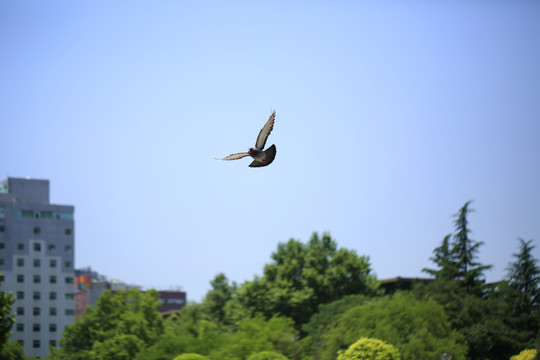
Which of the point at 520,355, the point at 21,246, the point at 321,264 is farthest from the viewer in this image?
the point at 21,246

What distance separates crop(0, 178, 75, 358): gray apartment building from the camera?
339 ft

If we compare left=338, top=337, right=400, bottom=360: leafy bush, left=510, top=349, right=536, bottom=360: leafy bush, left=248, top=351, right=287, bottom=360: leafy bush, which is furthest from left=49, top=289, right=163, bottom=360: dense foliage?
left=510, top=349, right=536, bottom=360: leafy bush

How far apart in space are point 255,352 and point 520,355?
16463 millimetres

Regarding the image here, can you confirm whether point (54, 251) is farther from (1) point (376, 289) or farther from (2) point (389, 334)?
(2) point (389, 334)

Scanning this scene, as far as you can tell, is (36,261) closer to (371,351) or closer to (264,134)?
(371,351)

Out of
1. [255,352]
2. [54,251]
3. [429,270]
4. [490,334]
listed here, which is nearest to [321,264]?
[429,270]

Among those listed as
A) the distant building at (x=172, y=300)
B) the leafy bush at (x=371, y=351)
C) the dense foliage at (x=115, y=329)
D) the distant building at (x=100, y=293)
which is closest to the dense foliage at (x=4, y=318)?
the dense foliage at (x=115, y=329)

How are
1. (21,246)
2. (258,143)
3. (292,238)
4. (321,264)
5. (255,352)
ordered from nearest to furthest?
(258,143), (255,352), (321,264), (292,238), (21,246)

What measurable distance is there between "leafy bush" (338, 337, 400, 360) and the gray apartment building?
76.4m

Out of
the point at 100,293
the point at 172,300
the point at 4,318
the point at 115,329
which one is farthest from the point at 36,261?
the point at 4,318

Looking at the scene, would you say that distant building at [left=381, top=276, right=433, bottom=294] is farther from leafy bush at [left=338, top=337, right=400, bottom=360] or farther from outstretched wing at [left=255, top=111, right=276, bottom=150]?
outstretched wing at [left=255, top=111, right=276, bottom=150]

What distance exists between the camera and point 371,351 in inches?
1491

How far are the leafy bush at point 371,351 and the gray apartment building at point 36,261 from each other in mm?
76387

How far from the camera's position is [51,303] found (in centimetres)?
10606
